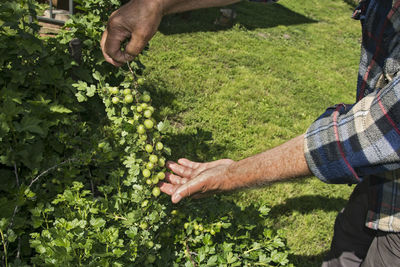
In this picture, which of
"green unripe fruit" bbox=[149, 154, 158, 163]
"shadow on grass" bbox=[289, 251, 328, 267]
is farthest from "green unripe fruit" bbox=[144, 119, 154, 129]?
"shadow on grass" bbox=[289, 251, 328, 267]

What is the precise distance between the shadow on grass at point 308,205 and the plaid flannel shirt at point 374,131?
2.05 m

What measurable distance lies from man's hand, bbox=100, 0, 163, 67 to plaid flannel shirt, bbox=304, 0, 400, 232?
3.95 feet

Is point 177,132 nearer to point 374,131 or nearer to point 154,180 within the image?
point 154,180

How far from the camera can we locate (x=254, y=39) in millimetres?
9734

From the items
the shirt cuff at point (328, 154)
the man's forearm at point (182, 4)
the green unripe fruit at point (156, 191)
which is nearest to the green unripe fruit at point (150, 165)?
the green unripe fruit at point (156, 191)

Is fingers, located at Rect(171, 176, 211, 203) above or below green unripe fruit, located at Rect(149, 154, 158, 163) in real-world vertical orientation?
below

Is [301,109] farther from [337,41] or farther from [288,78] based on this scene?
[337,41]

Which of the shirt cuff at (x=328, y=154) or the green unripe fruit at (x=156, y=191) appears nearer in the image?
the shirt cuff at (x=328, y=154)

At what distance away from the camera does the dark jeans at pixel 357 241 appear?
7.19ft

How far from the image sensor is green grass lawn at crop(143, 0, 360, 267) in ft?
13.8

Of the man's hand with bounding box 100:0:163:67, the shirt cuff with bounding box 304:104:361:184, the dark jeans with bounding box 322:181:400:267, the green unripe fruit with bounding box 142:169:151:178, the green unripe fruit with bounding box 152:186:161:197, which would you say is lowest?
the dark jeans with bounding box 322:181:400:267

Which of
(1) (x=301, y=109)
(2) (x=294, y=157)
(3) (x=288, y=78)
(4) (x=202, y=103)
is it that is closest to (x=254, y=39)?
(3) (x=288, y=78)

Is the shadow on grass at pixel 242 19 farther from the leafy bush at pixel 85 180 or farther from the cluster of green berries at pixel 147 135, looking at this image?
the cluster of green berries at pixel 147 135

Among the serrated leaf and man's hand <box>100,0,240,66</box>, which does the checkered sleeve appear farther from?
the serrated leaf
